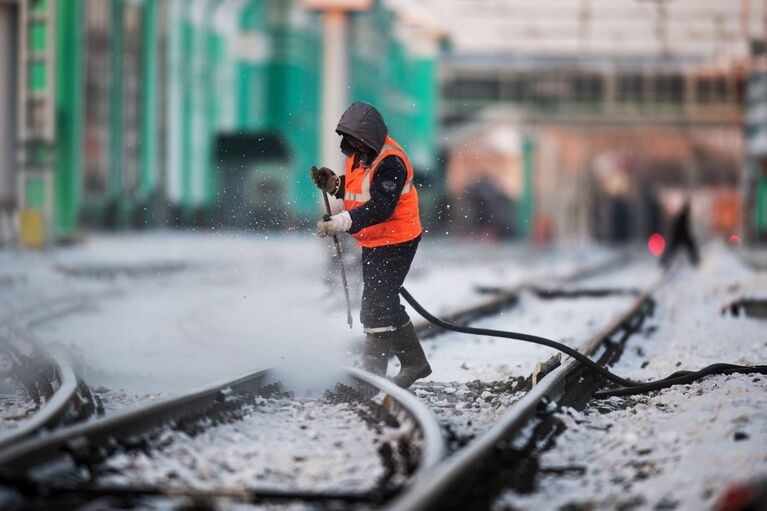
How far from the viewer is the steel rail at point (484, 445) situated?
380 centimetres

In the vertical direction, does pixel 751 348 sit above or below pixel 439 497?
below

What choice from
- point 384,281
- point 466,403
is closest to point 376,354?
point 384,281

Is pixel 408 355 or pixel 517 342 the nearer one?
pixel 408 355

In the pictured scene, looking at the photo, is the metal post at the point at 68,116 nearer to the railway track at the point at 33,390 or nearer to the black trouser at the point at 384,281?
the railway track at the point at 33,390

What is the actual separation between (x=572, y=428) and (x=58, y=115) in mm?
26998

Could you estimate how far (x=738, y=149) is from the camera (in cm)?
6475

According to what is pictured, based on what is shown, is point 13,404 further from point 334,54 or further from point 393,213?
point 334,54

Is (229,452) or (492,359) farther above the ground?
(229,452)

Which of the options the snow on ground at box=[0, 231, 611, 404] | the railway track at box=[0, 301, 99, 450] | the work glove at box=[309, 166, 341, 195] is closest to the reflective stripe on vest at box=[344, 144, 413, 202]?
the work glove at box=[309, 166, 341, 195]

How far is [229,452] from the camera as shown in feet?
16.7

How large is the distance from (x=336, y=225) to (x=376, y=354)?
104cm

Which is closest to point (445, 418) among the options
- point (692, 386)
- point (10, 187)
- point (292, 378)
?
point (292, 378)

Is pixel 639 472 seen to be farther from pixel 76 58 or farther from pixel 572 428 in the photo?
pixel 76 58

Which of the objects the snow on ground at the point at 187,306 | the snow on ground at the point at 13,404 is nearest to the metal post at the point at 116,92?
the snow on ground at the point at 187,306
